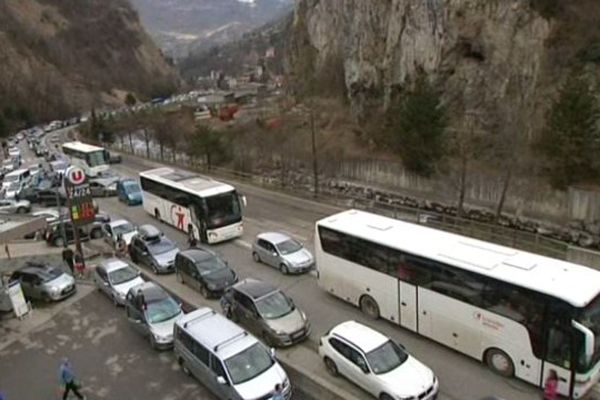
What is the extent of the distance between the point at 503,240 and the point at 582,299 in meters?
12.4

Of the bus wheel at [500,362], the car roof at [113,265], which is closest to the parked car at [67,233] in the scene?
the car roof at [113,265]

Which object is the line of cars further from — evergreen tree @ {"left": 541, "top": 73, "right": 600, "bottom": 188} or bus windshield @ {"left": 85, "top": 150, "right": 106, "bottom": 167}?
bus windshield @ {"left": 85, "top": 150, "right": 106, "bottom": 167}

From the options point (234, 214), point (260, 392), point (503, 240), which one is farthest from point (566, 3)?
point (260, 392)

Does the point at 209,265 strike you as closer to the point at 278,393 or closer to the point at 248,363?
the point at 248,363

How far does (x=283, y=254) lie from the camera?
76.4ft

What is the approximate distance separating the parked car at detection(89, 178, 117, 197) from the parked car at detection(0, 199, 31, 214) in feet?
16.1

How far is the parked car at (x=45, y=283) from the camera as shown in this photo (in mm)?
22312

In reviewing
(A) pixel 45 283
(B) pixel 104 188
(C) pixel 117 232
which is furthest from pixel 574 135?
(B) pixel 104 188

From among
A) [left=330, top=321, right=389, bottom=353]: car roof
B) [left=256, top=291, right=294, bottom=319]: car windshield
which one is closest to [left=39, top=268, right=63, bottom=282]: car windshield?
[left=256, top=291, right=294, bottom=319]: car windshield

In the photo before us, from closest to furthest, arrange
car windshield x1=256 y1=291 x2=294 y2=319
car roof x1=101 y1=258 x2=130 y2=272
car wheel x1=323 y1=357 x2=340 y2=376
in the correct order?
car wheel x1=323 y1=357 x2=340 y2=376 → car windshield x1=256 y1=291 x2=294 y2=319 → car roof x1=101 y1=258 x2=130 y2=272

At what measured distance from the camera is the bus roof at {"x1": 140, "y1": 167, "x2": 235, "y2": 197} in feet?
87.4

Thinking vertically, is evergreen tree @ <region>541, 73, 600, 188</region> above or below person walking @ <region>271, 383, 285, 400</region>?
above

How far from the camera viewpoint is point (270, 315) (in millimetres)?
17000

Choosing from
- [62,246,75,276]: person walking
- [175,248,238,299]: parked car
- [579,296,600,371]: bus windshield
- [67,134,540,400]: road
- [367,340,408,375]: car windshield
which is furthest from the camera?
[62,246,75,276]: person walking
